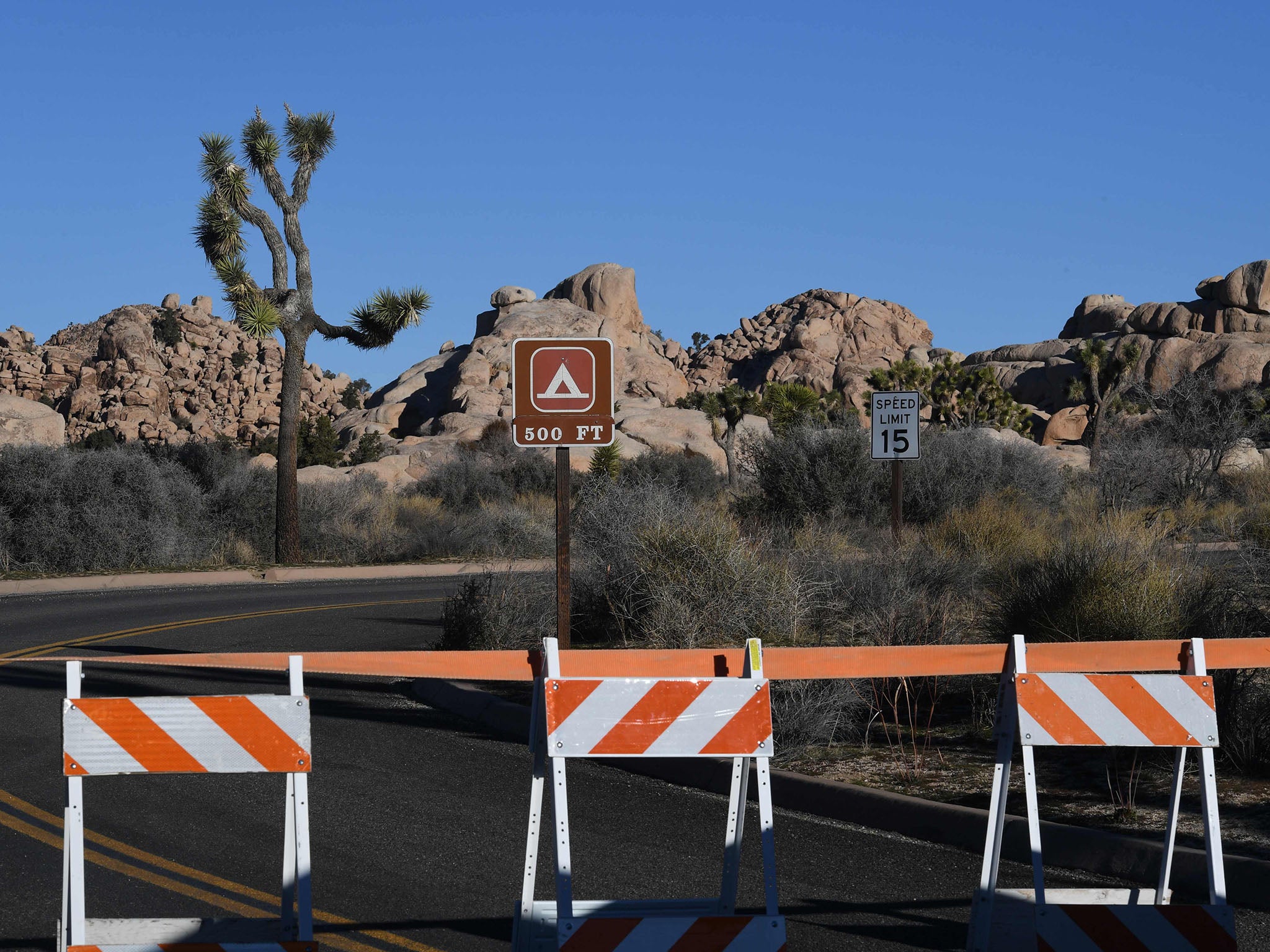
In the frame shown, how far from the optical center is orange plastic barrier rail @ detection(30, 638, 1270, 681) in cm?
503

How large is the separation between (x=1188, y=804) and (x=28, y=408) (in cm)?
4412

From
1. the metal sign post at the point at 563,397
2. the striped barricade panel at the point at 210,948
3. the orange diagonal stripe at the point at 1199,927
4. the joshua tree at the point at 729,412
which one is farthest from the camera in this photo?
the joshua tree at the point at 729,412

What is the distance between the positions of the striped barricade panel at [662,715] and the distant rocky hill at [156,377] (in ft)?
269

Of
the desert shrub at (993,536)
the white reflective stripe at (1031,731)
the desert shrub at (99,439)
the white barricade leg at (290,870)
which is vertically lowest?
the white barricade leg at (290,870)

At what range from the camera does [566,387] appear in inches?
412

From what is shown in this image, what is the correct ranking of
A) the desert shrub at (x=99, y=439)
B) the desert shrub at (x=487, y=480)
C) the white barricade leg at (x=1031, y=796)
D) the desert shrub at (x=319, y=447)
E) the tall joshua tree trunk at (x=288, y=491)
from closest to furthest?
the white barricade leg at (x=1031, y=796), the tall joshua tree trunk at (x=288, y=491), the desert shrub at (x=487, y=480), the desert shrub at (x=319, y=447), the desert shrub at (x=99, y=439)

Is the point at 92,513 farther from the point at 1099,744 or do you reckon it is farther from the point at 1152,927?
the point at 1152,927

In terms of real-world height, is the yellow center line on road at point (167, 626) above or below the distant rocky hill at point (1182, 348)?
below

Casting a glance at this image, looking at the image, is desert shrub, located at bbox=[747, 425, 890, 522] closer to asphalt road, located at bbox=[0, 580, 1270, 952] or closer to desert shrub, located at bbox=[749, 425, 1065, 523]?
desert shrub, located at bbox=[749, 425, 1065, 523]

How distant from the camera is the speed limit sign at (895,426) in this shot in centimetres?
1700

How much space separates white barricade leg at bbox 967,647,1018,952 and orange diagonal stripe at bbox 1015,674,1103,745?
0.05 meters

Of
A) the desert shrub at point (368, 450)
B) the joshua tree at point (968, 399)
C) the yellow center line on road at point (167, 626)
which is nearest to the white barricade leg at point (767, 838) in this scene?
the yellow center line on road at point (167, 626)

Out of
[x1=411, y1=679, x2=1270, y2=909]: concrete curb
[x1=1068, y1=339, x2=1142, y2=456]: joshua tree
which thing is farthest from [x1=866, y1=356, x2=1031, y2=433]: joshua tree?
[x1=411, y1=679, x2=1270, y2=909]: concrete curb

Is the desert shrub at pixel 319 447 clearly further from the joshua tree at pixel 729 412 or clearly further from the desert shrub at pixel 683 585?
the desert shrub at pixel 683 585
